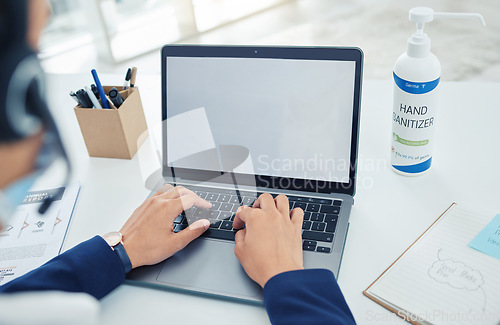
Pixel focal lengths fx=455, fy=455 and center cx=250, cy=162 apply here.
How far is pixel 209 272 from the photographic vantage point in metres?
0.73

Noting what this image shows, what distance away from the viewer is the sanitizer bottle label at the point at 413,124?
78cm

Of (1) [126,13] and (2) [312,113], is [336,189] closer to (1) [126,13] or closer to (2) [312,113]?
(2) [312,113]

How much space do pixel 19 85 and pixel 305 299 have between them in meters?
0.46

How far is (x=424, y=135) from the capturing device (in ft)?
2.70

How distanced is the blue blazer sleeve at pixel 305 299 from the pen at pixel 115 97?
22.7 inches

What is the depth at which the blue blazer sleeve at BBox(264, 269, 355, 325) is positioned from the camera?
60 cm

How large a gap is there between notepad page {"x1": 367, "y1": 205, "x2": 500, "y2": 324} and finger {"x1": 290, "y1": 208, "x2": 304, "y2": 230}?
6.0 inches

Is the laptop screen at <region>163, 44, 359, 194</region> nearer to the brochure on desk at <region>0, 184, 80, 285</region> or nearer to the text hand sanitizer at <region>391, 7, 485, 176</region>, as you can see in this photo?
the text hand sanitizer at <region>391, 7, 485, 176</region>

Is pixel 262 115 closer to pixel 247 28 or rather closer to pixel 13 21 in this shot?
pixel 13 21

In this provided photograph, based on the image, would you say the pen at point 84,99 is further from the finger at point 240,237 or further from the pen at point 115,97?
the finger at point 240,237

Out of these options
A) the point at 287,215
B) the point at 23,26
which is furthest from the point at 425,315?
the point at 23,26

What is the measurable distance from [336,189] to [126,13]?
133 inches

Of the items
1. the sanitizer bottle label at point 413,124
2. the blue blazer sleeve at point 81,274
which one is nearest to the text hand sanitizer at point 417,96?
the sanitizer bottle label at point 413,124

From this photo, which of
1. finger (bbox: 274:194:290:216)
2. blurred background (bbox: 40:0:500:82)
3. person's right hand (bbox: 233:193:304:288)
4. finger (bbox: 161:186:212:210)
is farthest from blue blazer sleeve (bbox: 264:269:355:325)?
blurred background (bbox: 40:0:500:82)
